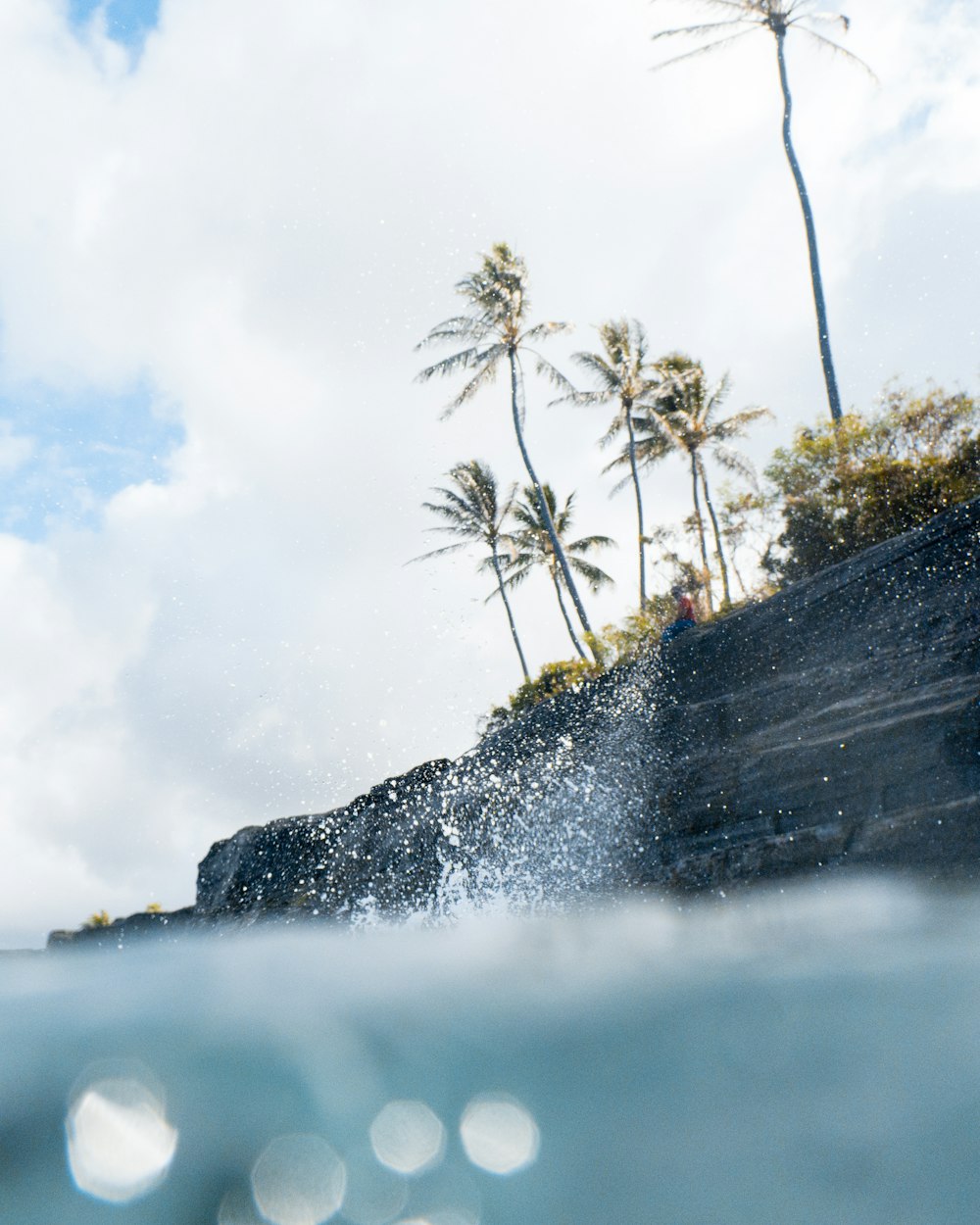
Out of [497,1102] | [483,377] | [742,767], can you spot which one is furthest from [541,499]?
[497,1102]

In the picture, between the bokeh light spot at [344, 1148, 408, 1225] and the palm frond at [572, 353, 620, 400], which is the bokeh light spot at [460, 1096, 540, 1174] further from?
the palm frond at [572, 353, 620, 400]

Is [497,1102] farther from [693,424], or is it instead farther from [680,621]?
[693,424]

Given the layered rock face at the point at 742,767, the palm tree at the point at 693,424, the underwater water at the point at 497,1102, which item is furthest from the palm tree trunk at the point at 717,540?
the underwater water at the point at 497,1102

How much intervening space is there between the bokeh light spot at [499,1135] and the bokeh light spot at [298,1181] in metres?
0.30

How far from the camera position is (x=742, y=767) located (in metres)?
7.52

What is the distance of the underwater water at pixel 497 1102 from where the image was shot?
1.69 m

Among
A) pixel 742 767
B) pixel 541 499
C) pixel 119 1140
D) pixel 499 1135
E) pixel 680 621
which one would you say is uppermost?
pixel 541 499

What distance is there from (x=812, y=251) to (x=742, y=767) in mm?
13550

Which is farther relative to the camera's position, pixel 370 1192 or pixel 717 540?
pixel 717 540

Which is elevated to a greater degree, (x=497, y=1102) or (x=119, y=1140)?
(x=119, y=1140)

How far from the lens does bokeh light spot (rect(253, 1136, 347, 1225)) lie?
1633 millimetres

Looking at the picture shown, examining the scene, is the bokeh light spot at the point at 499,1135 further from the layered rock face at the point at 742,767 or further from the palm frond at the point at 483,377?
the palm frond at the point at 483,377

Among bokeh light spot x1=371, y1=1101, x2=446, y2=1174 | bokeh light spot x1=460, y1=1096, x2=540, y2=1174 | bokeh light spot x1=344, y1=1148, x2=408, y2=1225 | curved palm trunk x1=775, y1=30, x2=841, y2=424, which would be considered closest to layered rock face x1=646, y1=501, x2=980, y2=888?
bokeh light spot x1=460, y1=1096, x2=540, y2=1174

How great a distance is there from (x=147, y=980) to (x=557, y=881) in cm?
635
